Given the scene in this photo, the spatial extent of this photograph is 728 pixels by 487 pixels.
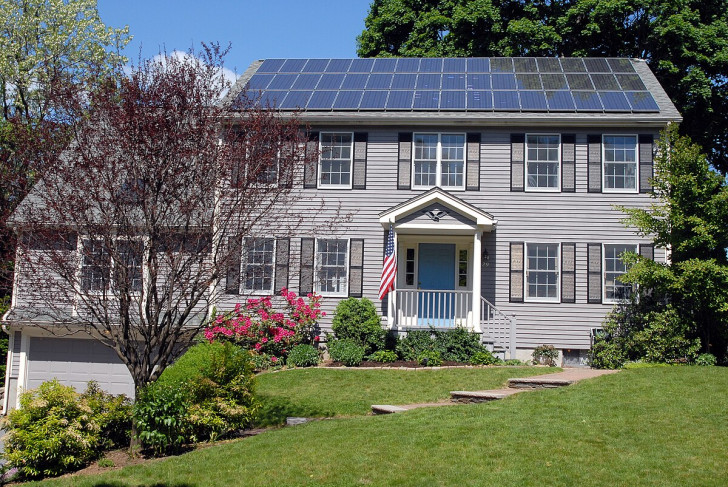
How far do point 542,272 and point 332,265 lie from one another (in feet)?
16.8

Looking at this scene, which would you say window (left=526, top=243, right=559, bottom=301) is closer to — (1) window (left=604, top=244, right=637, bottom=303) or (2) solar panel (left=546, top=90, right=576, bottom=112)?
(1) window (left=604, top=244, right=637, bottom=303)

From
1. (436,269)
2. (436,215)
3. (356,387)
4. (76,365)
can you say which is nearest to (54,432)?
(356,387)

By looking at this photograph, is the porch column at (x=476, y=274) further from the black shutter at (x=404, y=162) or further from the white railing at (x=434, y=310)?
the black shutter at (x=404, y=162)

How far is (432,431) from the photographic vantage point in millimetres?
9422

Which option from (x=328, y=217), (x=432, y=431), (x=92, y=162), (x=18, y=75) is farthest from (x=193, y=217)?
(x=18, y=75)

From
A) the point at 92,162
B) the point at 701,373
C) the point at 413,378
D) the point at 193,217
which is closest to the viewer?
the point at 92,162

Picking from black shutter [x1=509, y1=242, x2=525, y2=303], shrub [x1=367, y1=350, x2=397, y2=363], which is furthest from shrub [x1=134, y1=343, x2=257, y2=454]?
black shutter [x1=509, y1=242, x2=525, y2=303]

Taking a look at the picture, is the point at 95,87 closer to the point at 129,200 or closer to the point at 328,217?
the point at 129,200

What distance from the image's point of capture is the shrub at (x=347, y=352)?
16.2 meters

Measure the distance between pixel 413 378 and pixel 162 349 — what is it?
5816 millimetres

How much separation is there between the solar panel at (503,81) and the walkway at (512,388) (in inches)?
327

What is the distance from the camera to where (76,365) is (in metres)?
17.6

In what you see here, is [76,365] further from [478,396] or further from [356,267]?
[478,396]

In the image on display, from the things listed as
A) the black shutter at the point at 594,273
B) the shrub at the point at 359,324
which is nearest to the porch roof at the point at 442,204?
the shrub at the point at 359,324
